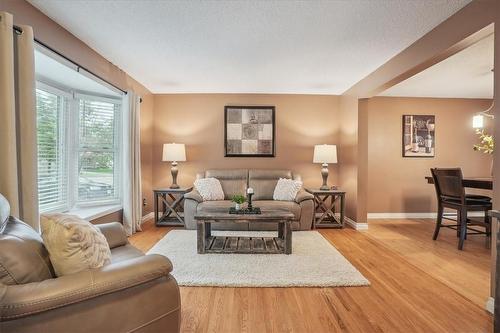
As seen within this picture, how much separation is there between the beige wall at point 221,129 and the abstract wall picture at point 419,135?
147 centimetres

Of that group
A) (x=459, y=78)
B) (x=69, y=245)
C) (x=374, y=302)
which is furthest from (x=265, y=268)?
(x=459, y=78)

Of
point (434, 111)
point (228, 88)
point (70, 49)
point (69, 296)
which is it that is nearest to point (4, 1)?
point (70, 49)

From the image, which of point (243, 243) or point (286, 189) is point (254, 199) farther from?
point (243, 243)

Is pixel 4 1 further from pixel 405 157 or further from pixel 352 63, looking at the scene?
pixel 405 157

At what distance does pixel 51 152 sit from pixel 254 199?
9.99 feet

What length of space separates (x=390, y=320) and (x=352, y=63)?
9.86 feet

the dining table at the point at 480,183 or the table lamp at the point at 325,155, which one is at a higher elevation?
the table lamp at the point at 325,155

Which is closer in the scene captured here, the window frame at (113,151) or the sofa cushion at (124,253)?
the sofa cushion at (124,253)

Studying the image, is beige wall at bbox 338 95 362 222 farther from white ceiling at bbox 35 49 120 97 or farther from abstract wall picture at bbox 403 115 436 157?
white ceiling at bbox 35 49 120 97

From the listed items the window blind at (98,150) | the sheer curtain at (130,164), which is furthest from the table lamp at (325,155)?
the window blind at (98,150)

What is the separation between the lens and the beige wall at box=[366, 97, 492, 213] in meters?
5.40

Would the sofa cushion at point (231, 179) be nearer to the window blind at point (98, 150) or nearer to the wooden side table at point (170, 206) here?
the wooden side table at point (170, 206)

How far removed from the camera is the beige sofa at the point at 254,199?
14.2 ft

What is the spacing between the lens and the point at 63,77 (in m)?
3.36
